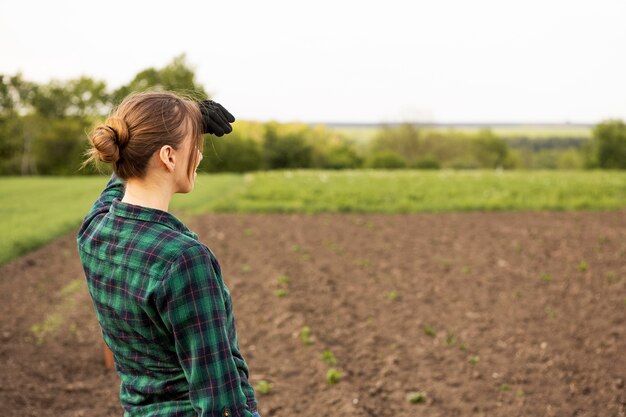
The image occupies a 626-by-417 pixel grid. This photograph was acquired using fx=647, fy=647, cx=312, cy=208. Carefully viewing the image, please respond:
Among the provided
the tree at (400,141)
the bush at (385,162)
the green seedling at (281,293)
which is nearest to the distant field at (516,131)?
the tree at (400,141)

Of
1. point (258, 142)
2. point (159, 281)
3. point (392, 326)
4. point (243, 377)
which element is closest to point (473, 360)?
point (392, 326)

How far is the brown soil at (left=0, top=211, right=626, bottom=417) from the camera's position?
486 cm

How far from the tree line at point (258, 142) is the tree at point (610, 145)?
0.29 ft

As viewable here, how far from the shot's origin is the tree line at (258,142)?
2016 inches

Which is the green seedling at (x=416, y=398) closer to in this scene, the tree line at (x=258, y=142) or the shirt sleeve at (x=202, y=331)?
the shirt sleeve at (x=202, y=331)

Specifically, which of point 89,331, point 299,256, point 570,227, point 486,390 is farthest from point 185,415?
point 570,227

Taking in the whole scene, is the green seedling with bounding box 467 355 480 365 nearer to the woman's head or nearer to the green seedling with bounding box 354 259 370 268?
the green seedling with bounding box 354 259 370 268

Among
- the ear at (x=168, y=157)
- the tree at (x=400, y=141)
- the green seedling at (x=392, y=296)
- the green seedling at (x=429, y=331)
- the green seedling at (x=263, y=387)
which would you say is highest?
the tree at (x=400, y=141)

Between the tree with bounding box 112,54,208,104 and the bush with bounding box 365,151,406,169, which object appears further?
the bush with bounding box 365,151,406,169

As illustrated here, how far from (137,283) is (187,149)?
376mm

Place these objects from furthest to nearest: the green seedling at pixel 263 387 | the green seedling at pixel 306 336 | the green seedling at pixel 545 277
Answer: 1. the green seedling at pixel 545 277
2. the green seedling at pixel 306 336
3. the green seedling at pixel 263 387

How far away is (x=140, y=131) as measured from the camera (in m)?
1.66

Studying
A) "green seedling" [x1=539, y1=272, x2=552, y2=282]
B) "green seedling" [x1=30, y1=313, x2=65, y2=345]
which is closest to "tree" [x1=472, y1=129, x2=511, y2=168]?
"green seedling" [x1=539, y1=272, x2=552, y2=282]

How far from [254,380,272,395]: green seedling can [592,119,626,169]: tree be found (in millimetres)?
70130
